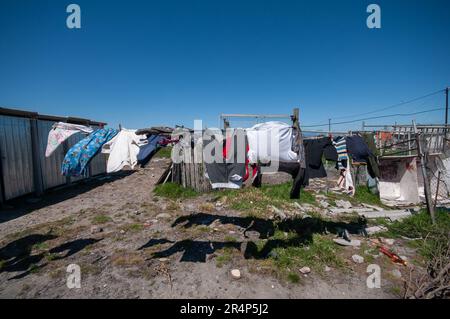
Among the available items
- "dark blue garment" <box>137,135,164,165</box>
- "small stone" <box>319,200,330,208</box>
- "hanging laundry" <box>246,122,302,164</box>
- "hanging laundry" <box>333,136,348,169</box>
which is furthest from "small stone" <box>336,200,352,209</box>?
"dark blue garment" <box>137,135,164,165</box>

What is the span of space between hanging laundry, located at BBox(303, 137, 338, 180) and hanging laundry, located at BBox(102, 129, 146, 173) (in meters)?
3.77

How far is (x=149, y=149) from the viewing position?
178 inches

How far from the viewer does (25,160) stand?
6.96m

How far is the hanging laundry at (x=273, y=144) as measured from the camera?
3.57m

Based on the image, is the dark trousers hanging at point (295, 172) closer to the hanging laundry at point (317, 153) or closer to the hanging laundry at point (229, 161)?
the hanging laundry at point (229, 161)

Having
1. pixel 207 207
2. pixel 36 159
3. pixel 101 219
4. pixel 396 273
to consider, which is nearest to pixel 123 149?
pixel 101 219

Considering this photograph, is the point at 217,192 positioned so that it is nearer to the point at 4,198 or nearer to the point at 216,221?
the point at 216,221

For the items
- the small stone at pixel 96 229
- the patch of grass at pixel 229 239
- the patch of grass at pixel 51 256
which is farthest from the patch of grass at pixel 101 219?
the patch of grass at pixel 229 239

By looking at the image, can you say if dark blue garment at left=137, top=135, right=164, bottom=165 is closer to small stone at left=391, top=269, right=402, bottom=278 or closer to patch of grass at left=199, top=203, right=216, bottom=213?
patch of grass at left=199, top=203, right=216, bottom=213

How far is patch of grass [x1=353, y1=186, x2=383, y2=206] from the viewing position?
6711 mm

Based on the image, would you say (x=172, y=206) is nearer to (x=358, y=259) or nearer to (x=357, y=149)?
(x=358, y=259)
